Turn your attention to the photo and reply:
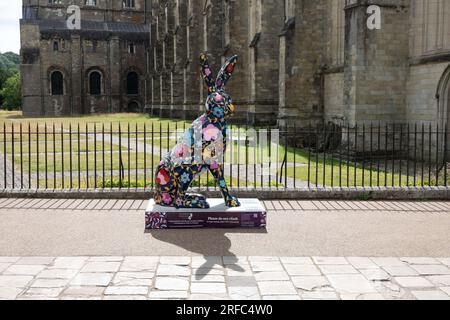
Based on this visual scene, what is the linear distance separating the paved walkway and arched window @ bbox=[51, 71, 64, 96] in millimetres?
46985

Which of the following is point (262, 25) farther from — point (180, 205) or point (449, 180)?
point (180, 205)

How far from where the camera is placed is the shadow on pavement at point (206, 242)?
5.92 meters

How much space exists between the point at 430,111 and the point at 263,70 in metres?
10.9

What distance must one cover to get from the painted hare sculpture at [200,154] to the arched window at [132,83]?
164ft

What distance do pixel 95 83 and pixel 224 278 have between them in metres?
52.1

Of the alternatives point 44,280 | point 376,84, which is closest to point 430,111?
point 376,84

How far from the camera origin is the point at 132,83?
56406mm

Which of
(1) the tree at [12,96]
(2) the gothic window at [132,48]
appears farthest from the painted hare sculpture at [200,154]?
(1) the tree at [12,96]

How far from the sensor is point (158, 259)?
6012mm

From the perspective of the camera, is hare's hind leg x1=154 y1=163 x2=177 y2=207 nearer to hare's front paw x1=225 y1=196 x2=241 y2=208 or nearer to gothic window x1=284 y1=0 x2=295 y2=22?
hare's front paw x1=225 y1=196 x2=241 y2=208

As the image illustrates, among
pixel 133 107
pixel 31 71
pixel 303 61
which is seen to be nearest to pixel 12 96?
pixel 31 71

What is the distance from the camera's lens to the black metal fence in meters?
10.7

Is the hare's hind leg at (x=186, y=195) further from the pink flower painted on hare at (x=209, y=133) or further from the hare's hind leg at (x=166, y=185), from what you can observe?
the pink flower painted on hare at (x=209, y=133)

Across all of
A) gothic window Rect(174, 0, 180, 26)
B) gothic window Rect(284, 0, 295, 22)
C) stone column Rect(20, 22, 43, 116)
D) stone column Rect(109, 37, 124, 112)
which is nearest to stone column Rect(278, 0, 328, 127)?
gothic window Rect(284, 0, 295, 22)
